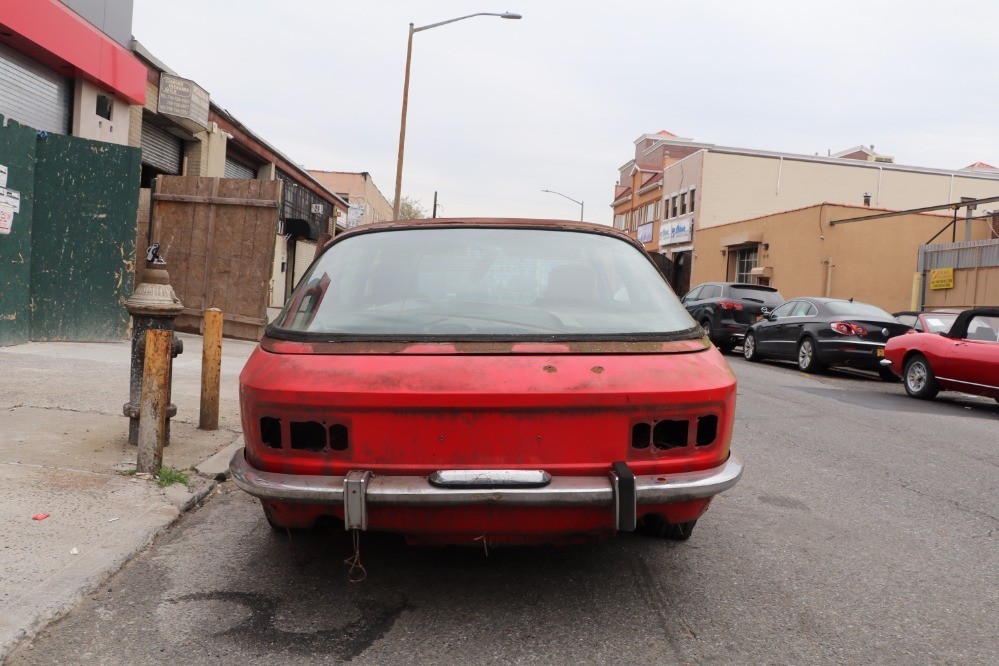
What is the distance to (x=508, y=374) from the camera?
280 cm

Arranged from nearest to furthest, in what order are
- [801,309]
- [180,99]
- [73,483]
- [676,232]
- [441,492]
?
[441,492] < [73,483] < [180,99] < [801,309] < [676,232]

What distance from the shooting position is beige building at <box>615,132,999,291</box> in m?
39.4

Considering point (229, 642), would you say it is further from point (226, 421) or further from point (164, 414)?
point (226, 421)

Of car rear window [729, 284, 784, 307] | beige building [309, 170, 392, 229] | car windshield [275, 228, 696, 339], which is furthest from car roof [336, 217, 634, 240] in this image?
beige building [309, 170, 392, 229]

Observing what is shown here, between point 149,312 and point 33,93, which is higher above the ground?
point 33,93

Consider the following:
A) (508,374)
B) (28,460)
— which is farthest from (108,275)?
(508,374)

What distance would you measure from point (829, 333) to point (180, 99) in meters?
11.8

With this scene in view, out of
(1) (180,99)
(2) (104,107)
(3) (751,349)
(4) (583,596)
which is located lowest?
(4) (583,596)

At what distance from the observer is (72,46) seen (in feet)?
34.0

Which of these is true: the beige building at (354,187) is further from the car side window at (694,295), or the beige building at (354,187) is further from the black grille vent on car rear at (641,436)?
the black grille vent on car rear at (641,436)

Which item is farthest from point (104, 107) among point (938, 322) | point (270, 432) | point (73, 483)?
point (938, 322)

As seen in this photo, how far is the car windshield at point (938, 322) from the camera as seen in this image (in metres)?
11.3

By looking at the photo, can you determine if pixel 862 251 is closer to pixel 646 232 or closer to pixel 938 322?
pixel 938 322

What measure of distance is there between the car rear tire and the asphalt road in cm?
884
